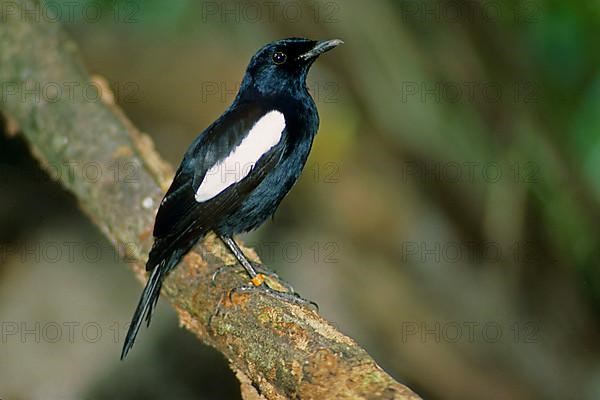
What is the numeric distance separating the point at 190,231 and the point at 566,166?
2.89m

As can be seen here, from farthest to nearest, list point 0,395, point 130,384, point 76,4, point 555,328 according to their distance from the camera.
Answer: point 76,4 < point 555,328 < point 130,384 < point 0,395

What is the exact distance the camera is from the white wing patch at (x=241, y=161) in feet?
11.6

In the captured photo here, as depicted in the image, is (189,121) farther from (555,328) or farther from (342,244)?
(555,328)

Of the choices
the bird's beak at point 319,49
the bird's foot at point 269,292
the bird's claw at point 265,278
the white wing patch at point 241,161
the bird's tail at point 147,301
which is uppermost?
the bird's beak at point 319,49

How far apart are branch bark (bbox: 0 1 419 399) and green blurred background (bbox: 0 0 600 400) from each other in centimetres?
149

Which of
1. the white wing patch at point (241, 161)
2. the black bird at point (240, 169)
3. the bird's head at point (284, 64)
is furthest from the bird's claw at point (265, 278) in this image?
the bird's head at point (284, 64)

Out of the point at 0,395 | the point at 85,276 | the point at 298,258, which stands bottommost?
the point at 0,395

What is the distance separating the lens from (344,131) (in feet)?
20.7

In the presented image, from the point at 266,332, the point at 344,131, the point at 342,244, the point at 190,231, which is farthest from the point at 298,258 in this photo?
the point at 266,332

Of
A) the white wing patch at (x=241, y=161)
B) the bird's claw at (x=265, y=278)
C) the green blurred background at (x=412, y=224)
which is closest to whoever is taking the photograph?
the bird's claw at (x=265, y=278)

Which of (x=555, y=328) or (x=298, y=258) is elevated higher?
(x=555, y=328)

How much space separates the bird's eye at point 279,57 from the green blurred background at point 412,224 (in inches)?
61.2

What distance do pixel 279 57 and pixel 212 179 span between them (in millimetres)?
752

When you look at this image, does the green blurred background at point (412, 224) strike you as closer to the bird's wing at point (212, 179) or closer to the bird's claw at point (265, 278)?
the bird's wing at point (212, 179)
